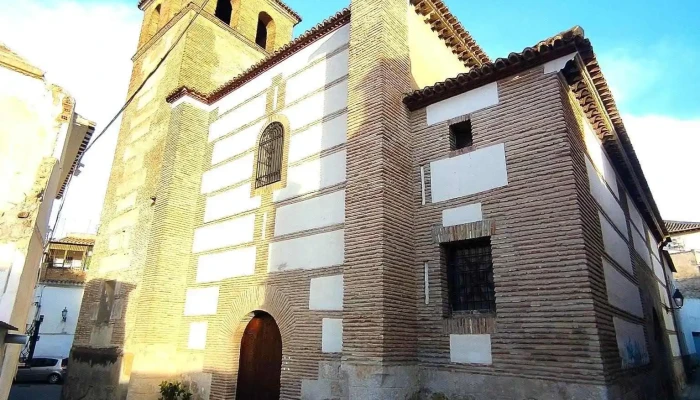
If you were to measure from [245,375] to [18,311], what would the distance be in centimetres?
365

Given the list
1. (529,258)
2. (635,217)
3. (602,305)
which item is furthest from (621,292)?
(635,217)

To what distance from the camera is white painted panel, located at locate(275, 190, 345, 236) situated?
23.9 ft

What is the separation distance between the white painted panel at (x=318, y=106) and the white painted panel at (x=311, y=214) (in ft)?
5.28

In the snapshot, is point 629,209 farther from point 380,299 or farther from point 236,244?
point 236,244

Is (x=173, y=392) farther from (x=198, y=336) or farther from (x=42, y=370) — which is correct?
(x=42, y=370)

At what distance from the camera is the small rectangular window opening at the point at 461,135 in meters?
6.90

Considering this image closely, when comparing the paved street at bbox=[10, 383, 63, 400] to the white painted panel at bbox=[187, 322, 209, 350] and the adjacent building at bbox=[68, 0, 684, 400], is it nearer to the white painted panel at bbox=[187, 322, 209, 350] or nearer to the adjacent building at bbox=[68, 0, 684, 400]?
the adjacent building at bbox=[68, 0, 684, 400]

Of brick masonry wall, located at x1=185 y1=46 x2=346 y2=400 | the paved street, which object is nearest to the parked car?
the paved street

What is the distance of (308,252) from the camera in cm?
748

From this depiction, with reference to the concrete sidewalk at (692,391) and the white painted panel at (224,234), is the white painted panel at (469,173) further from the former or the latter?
the concrete sidewalk at (692,391)

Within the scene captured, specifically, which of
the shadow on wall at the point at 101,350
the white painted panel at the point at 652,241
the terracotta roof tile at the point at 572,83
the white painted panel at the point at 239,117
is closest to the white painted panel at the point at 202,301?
the shadow on wall at the point at 101,350

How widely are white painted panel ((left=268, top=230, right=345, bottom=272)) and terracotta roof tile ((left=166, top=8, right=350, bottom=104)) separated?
4022 mm

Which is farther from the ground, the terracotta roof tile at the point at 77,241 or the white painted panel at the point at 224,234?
the terracotta roof tile at the point at 77,241

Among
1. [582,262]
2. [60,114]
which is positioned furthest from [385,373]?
[60,114]
